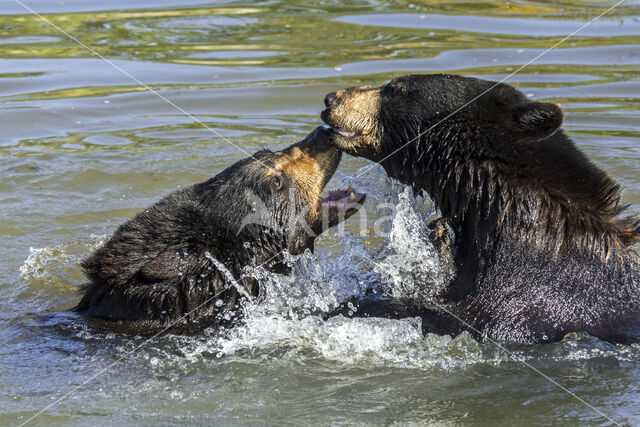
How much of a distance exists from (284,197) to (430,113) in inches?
43.1

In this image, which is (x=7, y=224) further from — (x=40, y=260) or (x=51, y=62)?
(x=51, y=62)

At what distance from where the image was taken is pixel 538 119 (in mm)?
5602

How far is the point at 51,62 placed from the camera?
512 inches

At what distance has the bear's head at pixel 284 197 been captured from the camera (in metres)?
5.99

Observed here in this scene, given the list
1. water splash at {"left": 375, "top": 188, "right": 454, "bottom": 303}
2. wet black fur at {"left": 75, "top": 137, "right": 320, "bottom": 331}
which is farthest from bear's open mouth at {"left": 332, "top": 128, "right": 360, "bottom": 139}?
water splash at {"left": 375, "top": 188, "right": 454, "bottom": 303}

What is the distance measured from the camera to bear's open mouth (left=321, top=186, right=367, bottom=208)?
6.22 m

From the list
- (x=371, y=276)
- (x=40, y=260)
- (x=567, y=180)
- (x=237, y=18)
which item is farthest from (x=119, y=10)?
(x=567, y=180)

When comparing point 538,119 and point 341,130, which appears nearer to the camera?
point 538,119

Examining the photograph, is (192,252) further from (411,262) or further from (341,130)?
(411,262)

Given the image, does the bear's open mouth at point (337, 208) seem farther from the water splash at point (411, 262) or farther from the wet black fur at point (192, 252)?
the water splash at point (411, 262)

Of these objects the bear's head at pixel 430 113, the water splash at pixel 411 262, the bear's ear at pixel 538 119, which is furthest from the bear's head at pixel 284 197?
the bear's ear at pixel 538 119

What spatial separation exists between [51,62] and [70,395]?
8573 mm

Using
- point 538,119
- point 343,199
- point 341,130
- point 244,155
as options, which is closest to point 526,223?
point 538,119

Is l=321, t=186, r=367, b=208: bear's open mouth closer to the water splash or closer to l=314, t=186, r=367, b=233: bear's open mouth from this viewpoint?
l=314, t=186, r=367, b=233: bear's open mouth
